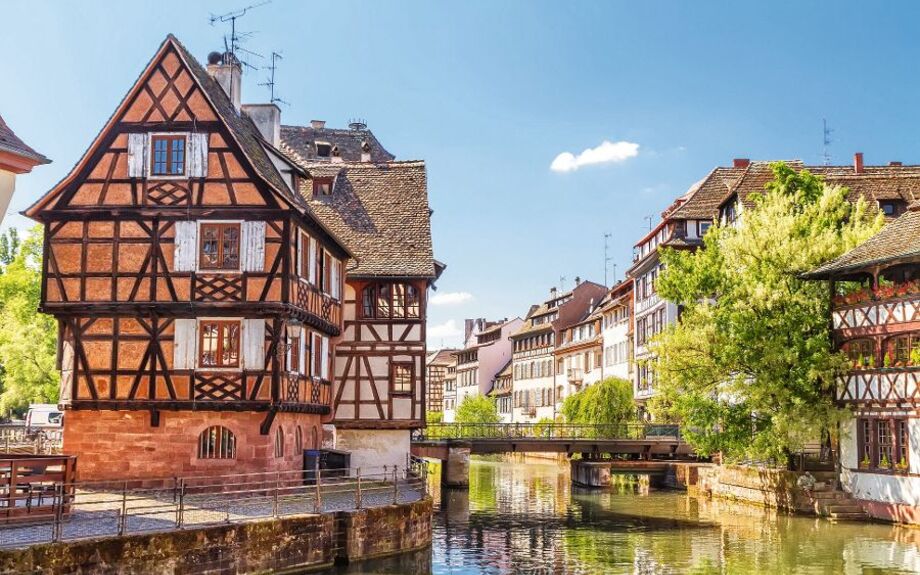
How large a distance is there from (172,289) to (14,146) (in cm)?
1437

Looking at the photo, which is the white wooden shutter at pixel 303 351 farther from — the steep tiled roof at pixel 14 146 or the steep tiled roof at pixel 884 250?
the steep tiled roof at pixel 884 250

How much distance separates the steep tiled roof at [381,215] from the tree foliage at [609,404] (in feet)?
90.7

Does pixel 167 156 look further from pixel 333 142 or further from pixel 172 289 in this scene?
pixel 333 142

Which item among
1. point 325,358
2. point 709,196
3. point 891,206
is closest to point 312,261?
point 325,358

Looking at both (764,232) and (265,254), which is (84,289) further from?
(764,232)

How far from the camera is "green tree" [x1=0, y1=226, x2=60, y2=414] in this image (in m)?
53.8

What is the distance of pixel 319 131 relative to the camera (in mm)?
55781

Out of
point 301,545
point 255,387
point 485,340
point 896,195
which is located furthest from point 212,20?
point 485,340

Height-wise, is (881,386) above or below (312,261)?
below

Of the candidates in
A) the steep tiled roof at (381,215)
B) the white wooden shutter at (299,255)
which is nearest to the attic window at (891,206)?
the steep tiled roof at (381,215)

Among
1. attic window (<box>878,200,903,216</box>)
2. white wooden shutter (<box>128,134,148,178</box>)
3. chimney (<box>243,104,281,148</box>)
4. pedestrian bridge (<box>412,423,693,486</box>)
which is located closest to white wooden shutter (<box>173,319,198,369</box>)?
white wooden shutter (<box>128,134,148,178</box>)

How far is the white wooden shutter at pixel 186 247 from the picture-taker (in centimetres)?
3059

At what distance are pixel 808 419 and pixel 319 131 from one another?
1119 inches

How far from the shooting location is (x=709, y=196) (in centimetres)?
6112
